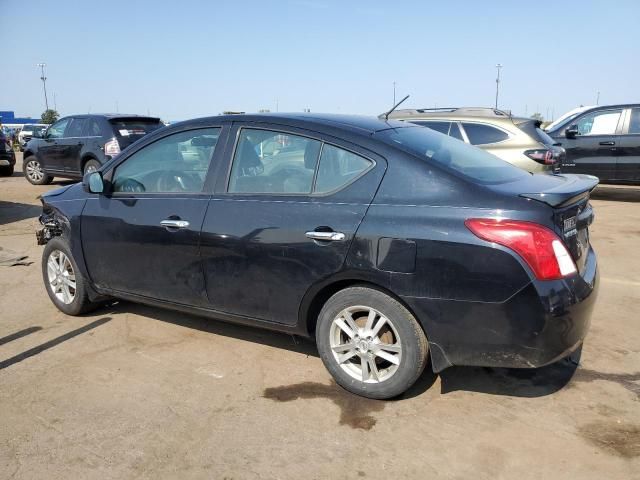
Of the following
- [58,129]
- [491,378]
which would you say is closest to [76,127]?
[58,129]

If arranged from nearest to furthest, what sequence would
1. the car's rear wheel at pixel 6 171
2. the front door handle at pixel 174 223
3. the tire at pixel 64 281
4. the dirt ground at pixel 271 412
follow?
the dirt ground at pixel 271 412 < the front door handle at pixel 174 223 < the tire at pixel 64 281 < the car's rear wheel at pixel 6 171

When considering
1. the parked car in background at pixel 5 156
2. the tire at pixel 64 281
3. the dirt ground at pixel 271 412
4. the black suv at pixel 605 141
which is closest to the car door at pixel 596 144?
the black suv at pixel 605 141

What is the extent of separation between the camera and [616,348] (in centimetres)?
390

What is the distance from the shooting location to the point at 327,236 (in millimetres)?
3156

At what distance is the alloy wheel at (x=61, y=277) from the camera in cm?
462

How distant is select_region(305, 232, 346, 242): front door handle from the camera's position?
3.12 metres

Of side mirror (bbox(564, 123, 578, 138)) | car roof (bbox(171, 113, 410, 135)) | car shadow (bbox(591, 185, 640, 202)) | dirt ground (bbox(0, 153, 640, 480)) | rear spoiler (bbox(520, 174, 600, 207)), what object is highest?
car roof (bbox(171, 113, 410, 135))

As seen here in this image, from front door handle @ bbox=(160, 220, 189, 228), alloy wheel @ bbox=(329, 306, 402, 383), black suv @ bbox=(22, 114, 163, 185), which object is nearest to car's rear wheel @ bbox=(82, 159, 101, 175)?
black suv @ bbox=(22, 114, 163, 185)

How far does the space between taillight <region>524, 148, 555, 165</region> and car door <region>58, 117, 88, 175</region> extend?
30.4 feet

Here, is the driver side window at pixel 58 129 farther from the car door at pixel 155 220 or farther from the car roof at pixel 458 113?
the car door at pixel 155 220

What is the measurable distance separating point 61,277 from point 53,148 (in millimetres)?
9590

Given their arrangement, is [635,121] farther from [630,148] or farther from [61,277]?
[61,277]

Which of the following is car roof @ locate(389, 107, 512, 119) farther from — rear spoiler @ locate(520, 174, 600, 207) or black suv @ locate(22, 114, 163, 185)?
black suv @ locate(22, 114, 163, 185)

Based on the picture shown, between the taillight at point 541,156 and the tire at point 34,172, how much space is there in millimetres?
11549
